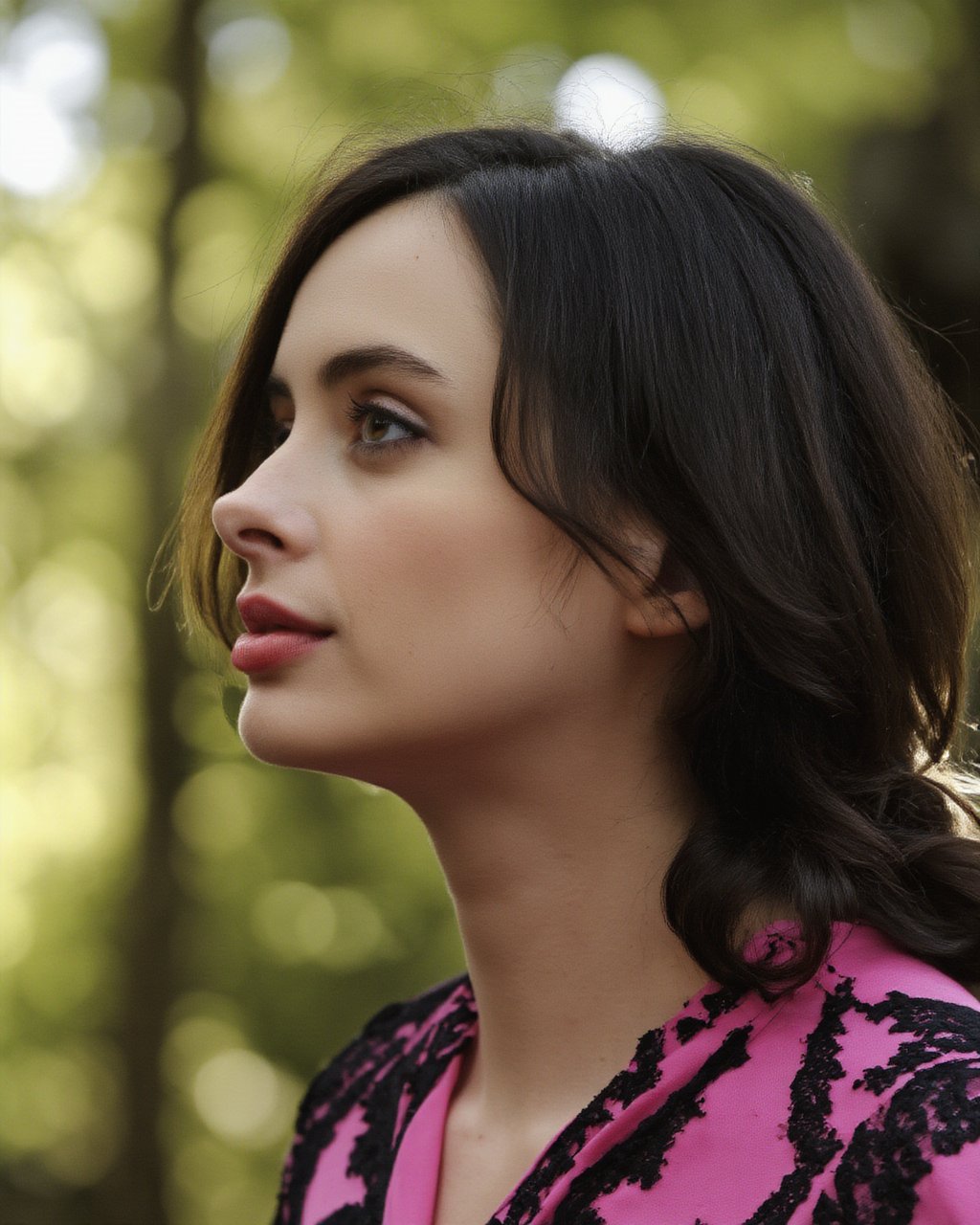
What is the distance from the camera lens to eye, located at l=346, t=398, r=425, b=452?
1.89 m

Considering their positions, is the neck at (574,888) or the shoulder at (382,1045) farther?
the shoulder at (382,1045)

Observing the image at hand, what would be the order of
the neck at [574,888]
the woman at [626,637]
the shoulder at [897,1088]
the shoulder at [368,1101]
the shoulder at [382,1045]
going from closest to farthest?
the shoulder at [897,1088] < the woman at [626,637] < the neck at [574,888] < the shoulder at [368,1101] < the shoulder at [382,1045]

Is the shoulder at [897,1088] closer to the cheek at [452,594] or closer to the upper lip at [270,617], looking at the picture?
the cheek at [452,594]

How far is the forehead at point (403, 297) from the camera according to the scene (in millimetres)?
1905

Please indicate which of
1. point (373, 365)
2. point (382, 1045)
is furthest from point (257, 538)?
point (382, 1045)

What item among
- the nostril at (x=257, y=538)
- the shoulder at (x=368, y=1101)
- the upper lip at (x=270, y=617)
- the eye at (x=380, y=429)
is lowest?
the shoulder at (x=368, y=1101)

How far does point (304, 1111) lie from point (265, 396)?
1236mm

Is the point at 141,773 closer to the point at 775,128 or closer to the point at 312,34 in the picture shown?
the point at 312,34

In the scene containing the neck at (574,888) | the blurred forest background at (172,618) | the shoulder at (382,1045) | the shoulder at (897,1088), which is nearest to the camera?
the shoulder at (897,1088)

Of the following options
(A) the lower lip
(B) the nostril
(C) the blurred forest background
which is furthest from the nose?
(C) the blurred forest background

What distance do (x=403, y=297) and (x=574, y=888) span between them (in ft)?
2.72

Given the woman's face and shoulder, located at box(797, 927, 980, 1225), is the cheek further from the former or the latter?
shoulder, located at box(797, 927, 980, 1225)

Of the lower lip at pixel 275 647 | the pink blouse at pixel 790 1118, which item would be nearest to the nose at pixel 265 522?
the lower lip at pixel 275 647

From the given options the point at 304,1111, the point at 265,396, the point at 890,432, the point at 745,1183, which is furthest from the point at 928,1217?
the point at 265,396
